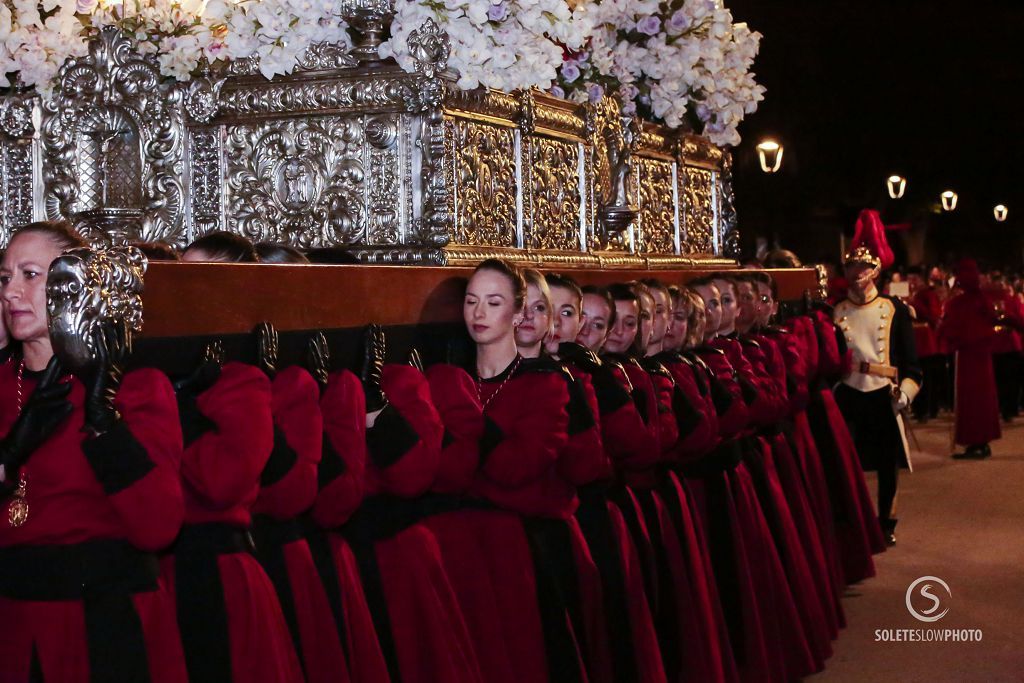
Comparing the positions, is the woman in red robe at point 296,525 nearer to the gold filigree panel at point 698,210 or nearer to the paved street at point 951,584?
the paved street at point 951,584

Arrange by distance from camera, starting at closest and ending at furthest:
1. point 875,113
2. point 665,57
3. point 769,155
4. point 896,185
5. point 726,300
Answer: point 726,300, point 665,57, point 769,155, point 896,185, point 875,113

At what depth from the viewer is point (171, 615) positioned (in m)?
2.66

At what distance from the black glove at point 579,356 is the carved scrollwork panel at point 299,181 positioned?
3.17ft

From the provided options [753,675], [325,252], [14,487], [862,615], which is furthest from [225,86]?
[862,615]

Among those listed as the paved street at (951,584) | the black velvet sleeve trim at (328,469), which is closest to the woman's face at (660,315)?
the paved street at (951,584)

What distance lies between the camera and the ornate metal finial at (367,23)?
4.66 m

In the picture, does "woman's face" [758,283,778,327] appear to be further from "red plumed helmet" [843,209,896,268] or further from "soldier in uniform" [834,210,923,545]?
"red plumed helmet" [843,209,896,268]

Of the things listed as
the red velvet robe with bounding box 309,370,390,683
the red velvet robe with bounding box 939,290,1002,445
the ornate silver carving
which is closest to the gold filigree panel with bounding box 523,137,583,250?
the ornate silver carving

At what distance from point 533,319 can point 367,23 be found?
4.74 feet

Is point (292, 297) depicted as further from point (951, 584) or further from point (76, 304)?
point (951, 584)

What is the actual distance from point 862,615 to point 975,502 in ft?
11.5

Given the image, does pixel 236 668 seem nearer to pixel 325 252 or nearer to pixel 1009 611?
pixel 325 252

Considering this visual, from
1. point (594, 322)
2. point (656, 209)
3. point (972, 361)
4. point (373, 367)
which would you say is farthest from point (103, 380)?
point (972, 361)

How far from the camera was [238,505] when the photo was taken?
281cm
